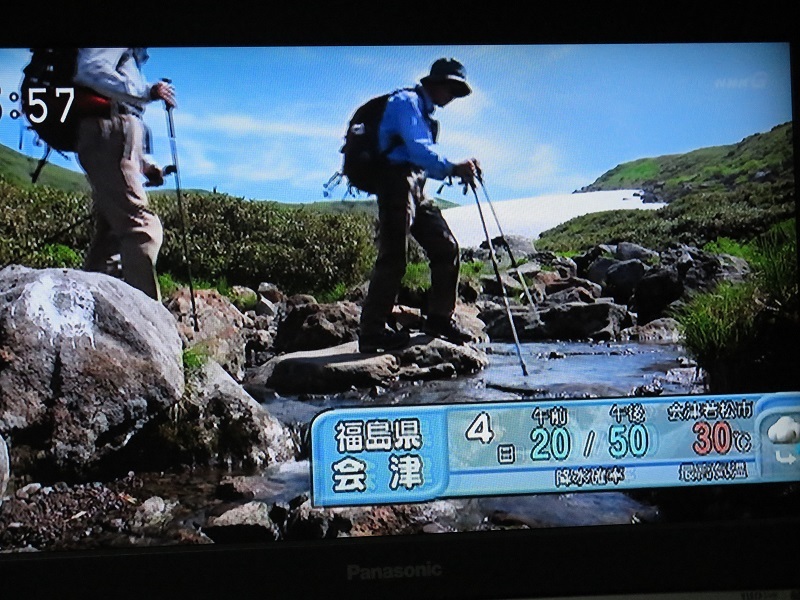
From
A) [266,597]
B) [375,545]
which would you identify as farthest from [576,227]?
[266,597]

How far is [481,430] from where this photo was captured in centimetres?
176

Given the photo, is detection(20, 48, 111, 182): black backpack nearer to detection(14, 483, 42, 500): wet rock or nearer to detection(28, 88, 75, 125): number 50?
detection(28, 88, 75, 125): number 50

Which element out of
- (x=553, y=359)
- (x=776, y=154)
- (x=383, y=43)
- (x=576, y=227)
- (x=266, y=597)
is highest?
(x=383, y=43)

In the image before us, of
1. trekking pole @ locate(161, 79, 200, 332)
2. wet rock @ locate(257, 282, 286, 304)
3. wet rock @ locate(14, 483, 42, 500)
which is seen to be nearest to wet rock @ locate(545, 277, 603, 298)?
wet rock @ locate(257, 282, 286, 304)

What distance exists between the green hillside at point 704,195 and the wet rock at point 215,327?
25.8 inches

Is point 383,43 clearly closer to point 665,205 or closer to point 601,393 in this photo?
point 665,205

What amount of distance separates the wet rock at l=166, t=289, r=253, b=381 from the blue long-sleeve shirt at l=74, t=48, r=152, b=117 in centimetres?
39

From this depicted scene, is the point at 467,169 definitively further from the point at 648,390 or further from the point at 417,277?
the point at 648,390

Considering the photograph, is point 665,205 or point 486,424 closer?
point 486,424

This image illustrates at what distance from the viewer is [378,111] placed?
70.7 inches

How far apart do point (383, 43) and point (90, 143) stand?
618 mm

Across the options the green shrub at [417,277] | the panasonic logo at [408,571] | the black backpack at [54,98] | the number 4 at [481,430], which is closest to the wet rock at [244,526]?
the panasonic logo at [408,571]

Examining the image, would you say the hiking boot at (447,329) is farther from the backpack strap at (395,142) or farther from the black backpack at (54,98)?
the black backpack at (54,98)

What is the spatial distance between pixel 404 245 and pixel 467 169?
20 centimetres
